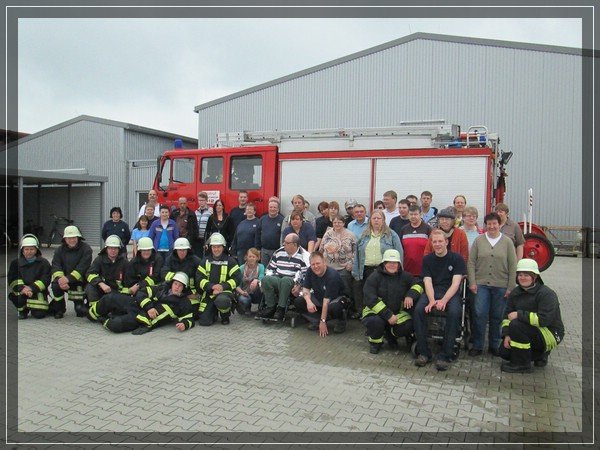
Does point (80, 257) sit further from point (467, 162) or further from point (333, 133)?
point (467, 162)

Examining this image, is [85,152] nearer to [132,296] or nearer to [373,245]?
[132,296]

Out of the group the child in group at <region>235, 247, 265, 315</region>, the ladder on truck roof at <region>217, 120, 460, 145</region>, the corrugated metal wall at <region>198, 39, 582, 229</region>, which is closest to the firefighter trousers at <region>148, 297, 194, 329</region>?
the child in group at <region>235, 247, 265, 315</region>

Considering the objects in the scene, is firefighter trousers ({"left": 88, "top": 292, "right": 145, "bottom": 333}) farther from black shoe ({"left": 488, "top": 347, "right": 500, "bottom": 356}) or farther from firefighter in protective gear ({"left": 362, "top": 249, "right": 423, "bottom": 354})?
black shoe ({"left": 488, "top": 347, "right": 500, "bottom": 356})

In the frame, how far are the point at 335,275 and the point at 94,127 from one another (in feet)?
66.8

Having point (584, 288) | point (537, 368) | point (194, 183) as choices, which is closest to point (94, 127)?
point (194, 183)

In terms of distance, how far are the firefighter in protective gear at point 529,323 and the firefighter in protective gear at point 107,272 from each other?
17.3ft

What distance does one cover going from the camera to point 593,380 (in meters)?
5.03

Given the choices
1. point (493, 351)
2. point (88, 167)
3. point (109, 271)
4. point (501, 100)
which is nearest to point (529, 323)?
point (493, 351)

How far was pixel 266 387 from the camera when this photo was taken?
4633 millimetres

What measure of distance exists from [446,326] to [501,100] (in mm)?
17114

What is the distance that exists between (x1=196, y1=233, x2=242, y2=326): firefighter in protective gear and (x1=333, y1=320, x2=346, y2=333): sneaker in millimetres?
1540

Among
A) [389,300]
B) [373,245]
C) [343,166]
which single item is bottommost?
[389,300]

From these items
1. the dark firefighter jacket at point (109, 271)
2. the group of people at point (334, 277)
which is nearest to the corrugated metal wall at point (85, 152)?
the group of people at point (334, 277)

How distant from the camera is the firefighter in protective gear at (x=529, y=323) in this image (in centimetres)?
506
